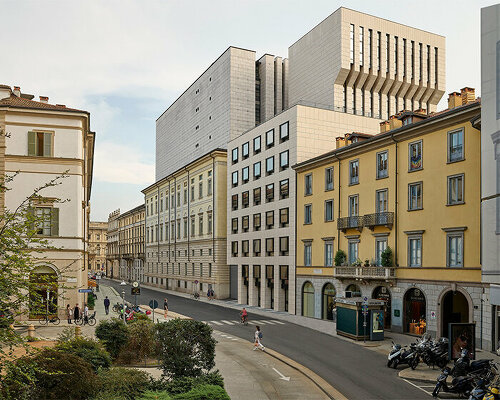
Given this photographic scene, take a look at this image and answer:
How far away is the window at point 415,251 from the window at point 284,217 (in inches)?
736

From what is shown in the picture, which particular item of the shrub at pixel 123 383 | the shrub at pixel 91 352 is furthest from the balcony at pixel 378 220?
the shrub at pixel 123 383

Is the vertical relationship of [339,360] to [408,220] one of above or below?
below

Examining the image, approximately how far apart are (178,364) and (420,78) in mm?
73761

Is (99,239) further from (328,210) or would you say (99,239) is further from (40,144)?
(328,210)

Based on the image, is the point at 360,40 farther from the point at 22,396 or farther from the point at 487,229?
the point at 22,396

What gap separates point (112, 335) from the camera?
2525 cm

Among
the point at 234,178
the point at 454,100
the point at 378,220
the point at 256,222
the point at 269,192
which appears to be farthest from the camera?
the point at 234,178

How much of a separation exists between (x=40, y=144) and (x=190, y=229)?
4216cm

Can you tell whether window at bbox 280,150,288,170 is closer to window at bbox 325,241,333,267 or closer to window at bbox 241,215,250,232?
window at bbox 241,215,250,232

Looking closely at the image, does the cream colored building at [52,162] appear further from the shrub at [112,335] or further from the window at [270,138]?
the window at [270,138]

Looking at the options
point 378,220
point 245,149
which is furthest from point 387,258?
point 245,149

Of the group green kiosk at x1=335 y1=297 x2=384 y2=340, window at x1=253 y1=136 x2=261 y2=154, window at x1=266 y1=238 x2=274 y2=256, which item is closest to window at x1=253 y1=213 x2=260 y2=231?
window at x1=266 y1=238 x2=274 y2=256

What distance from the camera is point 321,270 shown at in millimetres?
Answer: 47656

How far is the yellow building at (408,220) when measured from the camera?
106 ft
